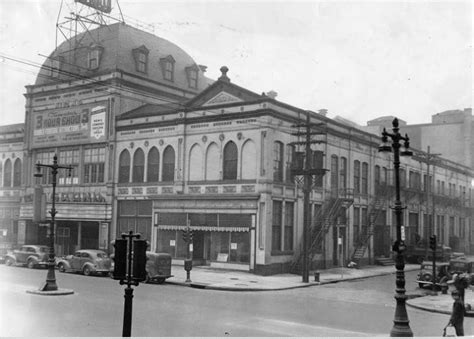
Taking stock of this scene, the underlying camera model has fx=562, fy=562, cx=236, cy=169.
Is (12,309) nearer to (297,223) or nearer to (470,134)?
(297,223)

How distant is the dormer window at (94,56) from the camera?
42594 millimetres

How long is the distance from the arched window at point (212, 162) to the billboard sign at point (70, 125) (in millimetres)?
9385

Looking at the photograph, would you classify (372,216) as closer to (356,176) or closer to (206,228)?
(356,176)

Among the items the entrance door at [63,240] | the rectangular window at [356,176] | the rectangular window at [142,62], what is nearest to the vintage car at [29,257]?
the entrance door at [63,240]

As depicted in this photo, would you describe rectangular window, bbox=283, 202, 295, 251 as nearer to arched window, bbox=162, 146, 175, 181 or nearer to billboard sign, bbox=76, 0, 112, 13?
arched window, bbox=162, 146, 175, 181

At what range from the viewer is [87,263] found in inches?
1244

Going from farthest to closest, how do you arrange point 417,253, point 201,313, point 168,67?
point 417,253
point 168,67
point 201,313

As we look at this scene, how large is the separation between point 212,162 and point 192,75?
46.8 ft

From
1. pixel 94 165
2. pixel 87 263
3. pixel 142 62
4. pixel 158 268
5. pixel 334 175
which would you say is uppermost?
pixel 142 62

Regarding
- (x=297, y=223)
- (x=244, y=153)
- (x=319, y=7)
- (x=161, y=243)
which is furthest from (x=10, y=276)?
(x=319, y=7)

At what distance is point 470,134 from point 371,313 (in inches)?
1871

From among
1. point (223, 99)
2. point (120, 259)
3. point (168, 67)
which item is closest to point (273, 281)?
point (223, 99)

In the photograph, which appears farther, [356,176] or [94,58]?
[94,58]

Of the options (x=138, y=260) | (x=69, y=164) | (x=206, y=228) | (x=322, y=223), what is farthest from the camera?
(x=69, y=164)
